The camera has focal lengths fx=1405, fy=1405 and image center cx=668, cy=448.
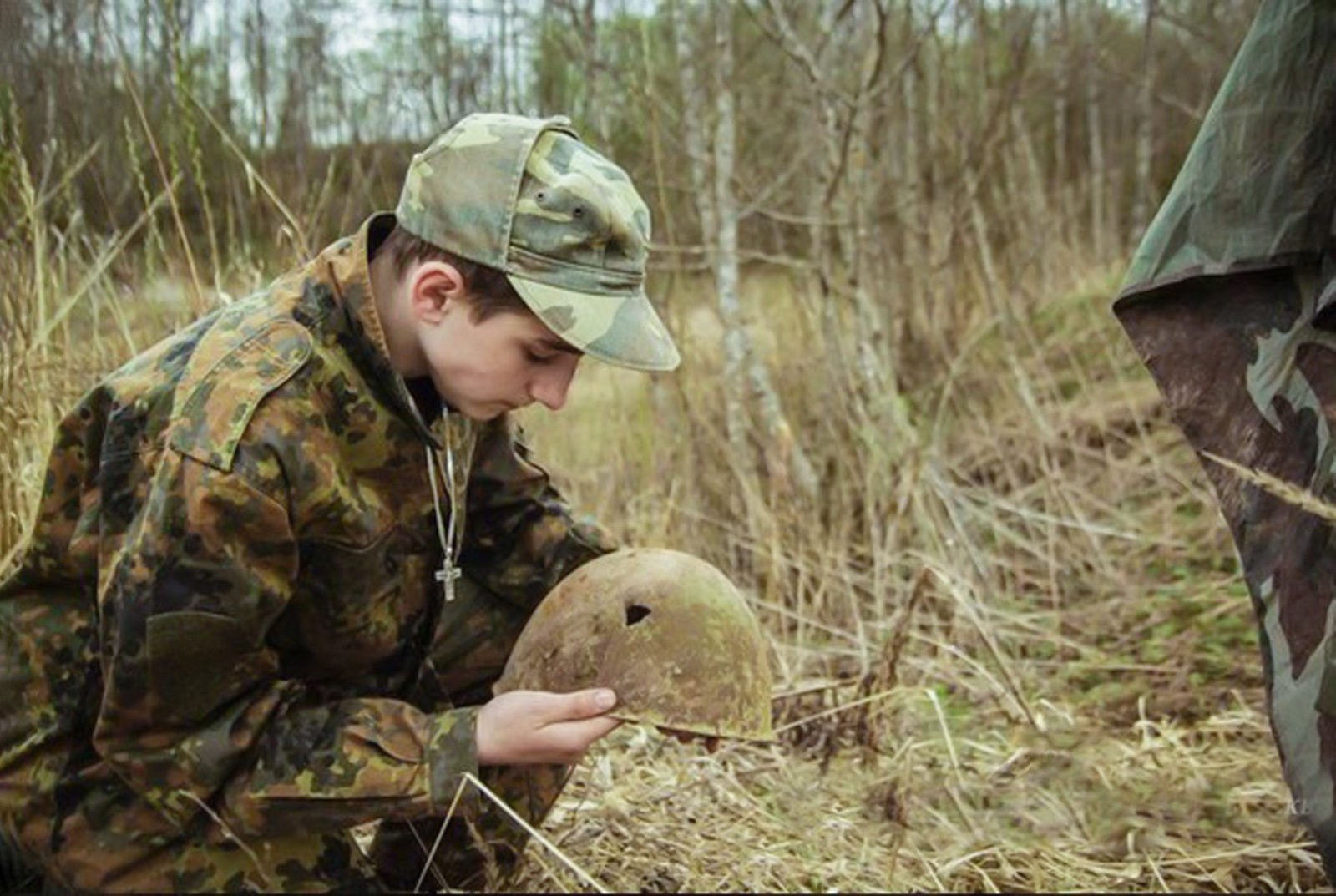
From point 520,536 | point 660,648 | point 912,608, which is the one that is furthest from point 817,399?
point 660,648

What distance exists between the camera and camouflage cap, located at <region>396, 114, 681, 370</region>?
71.9 inches

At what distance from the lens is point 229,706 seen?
185cm

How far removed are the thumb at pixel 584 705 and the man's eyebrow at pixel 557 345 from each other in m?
0.46

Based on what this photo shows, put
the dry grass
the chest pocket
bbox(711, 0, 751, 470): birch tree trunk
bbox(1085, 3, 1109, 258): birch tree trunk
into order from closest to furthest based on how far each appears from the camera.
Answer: the chest pocket → the dry grass → bbox(711, 0, 751, 470): birch tree trunk → bbox(1085, 3, 1109, 258): birch tree trunk

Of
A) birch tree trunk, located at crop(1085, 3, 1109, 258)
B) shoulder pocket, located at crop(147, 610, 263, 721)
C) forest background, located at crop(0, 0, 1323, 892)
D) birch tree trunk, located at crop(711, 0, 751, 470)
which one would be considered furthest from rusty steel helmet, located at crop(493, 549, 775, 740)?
birch tree trunk, located at crop(1085, 3, 1109, 258)

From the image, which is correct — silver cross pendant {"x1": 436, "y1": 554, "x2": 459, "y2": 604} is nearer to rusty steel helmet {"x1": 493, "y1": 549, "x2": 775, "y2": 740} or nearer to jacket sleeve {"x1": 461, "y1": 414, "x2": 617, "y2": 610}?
rusty steel helmet {"x1": 493, "y1": 549, "x2": 775, "y2": 740}

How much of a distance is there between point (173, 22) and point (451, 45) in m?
2.57

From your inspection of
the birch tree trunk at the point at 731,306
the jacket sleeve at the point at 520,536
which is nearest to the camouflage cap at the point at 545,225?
the jacket sleeve at the point at 520,536

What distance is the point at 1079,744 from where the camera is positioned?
2.98 metres

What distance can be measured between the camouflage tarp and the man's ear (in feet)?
3.02

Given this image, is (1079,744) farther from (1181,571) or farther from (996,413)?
(996,413)

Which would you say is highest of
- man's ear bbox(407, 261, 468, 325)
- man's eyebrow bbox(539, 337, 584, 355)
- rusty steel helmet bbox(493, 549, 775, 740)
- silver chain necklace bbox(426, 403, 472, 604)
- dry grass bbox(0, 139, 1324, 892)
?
man's ear bbox(407, 261, 468, 325)

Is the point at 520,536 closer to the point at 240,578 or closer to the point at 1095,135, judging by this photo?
the point at 240,578

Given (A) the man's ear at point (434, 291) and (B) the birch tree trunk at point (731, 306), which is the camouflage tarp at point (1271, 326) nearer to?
(A) the man's ear at point (434, 291)
